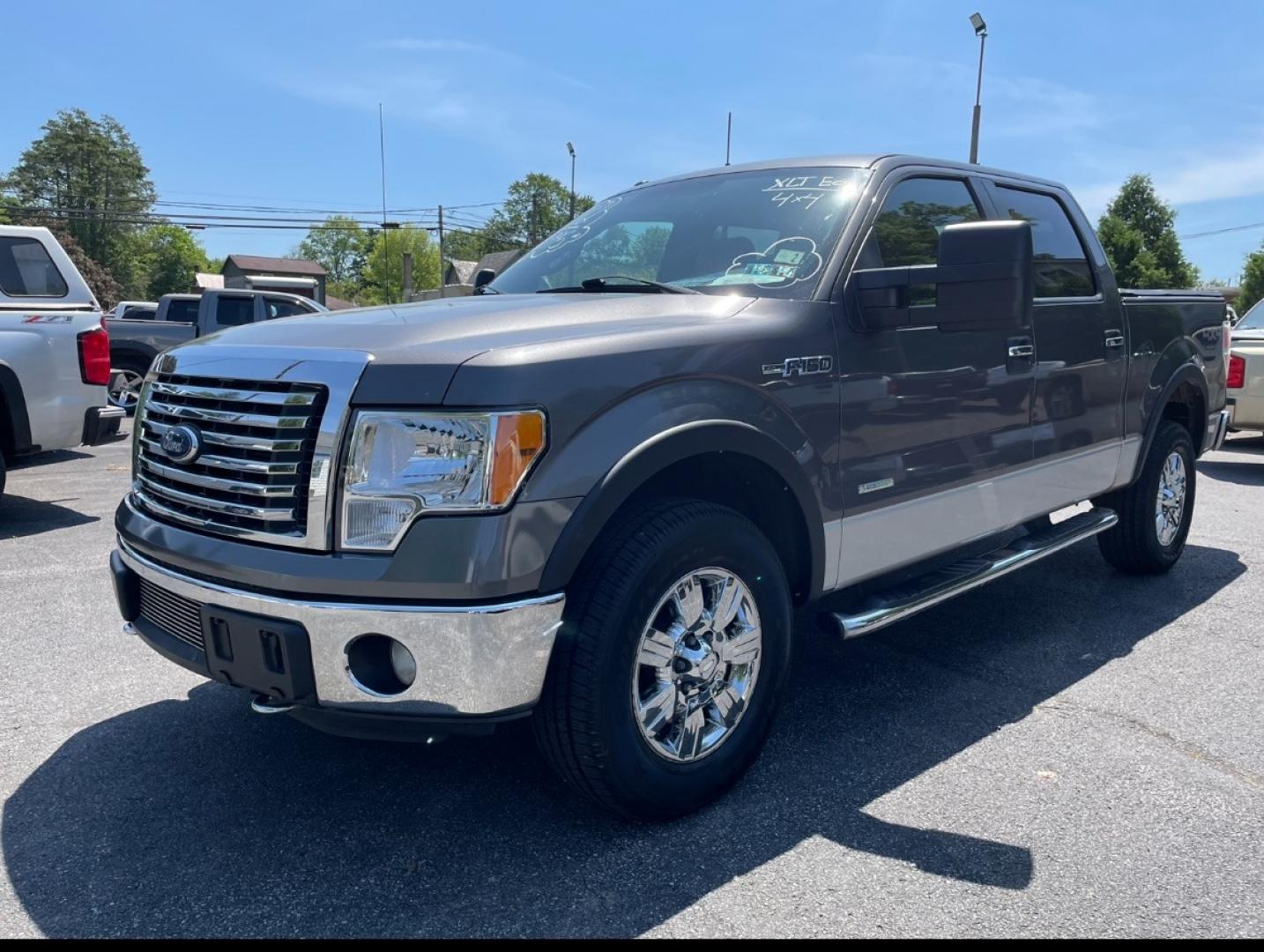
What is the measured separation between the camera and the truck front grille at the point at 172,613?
2699 mm

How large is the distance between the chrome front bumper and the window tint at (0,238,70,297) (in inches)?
236

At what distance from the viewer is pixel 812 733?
3494 millimetres

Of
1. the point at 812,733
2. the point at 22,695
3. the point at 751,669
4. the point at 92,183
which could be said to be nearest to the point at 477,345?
the point at 751,669

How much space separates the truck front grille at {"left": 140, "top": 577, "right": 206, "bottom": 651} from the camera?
270cm

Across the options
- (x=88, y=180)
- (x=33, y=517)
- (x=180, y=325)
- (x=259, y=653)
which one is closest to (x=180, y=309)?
(x=180, y=325)

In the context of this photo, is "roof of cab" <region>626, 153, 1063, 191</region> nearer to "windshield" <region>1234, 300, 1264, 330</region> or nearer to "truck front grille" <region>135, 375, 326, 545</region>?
"truck front grille" <region>135, 375, 326, 545</region>

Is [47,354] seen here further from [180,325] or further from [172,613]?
[180,325]

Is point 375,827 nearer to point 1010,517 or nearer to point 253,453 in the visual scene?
point 253,453

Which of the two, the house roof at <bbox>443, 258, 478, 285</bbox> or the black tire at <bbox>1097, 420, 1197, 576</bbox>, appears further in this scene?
the house roof at <bbox>443, 258, 478, 285</bbox>

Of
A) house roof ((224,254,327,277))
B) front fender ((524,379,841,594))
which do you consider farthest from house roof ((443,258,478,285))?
front fender ((524,379,841,594))

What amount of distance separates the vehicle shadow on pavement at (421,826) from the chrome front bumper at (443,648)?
0.47 meters

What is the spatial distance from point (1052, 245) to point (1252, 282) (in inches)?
2125

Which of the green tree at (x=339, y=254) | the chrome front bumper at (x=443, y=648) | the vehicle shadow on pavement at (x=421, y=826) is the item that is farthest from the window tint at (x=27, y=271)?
the green tree at (x=339, y=254)

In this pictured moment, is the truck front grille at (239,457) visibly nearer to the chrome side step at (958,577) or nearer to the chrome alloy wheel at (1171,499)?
the chrome side step at (958,577)
